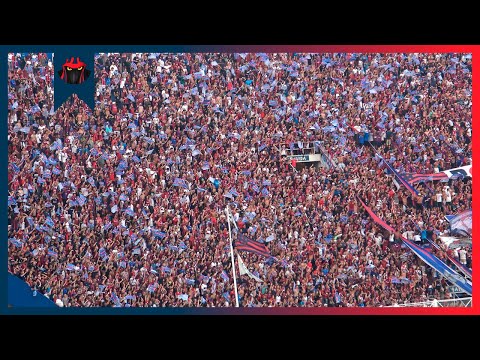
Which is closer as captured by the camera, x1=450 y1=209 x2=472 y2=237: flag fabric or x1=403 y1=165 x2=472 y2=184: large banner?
x1=450 y1=209 x2=472 y2=237: flag fabric

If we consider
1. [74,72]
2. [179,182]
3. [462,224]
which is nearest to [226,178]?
[179,182]

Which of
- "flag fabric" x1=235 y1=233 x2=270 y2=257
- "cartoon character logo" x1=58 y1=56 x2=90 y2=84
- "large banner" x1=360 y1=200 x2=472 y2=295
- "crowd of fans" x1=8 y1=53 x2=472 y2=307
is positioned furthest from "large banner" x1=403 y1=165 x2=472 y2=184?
"cartoon character logo" x1=58 y1=56 x2=90 y2=84

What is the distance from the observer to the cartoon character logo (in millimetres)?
23438

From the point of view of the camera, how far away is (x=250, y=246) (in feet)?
76.7

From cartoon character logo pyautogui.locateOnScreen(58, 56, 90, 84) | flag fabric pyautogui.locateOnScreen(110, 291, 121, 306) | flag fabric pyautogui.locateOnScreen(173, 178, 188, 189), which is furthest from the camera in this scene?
flag fabric pyautogui.locateOnScreen(173, 178, 188, 189)

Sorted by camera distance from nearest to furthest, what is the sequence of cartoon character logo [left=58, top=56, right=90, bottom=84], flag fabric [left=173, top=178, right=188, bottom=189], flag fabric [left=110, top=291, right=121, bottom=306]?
flag fabric [left=110, top=291, right=121, bottom=306] < cartoon character logo [left=58, top=56, right=90, bottom=84] < flag fabric [left=173, top=178, right=188, bottom=189]

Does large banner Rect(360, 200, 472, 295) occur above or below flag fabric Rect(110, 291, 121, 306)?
above

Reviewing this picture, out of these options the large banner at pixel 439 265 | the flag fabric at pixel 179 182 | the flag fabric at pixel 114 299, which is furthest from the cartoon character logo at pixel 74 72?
the large banner at pixel 439 265

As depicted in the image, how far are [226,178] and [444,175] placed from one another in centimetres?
368

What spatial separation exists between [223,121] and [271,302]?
3159 mm

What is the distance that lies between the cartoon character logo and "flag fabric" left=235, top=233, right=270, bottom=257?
3.74 m

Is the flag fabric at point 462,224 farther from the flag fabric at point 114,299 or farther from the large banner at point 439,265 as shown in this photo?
the flag fabric at point 114,299

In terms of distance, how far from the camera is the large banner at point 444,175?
2361 cm

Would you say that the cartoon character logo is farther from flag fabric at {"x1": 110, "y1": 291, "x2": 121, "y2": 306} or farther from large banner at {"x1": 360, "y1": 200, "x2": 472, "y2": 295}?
large banner at {"x1": 360, "y1": 200, "x2": 472, "y2": 295}
